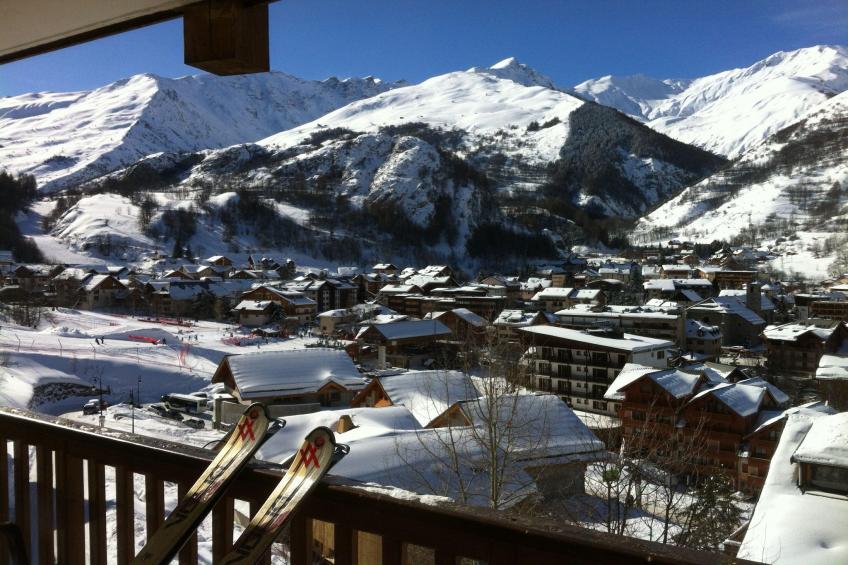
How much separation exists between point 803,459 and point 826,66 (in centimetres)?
11559

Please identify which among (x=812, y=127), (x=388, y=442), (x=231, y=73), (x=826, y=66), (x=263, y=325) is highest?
(x=826, y=66)

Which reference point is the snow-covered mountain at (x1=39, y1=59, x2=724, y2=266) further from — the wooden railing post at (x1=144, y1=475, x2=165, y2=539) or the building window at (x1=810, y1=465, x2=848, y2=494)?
the wooden railing post at (x1=144, y1=475, x2=165, y2=539)

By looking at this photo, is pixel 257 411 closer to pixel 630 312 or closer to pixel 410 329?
pixel 410 329

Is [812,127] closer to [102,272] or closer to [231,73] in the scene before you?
[102,272]

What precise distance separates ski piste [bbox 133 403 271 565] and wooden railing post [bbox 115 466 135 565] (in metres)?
0.20

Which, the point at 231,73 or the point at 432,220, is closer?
the point at 231,73

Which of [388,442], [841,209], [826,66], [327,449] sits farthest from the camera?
[826,66]

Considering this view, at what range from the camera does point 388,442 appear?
4.77 meters

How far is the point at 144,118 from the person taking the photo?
99188 millimetres

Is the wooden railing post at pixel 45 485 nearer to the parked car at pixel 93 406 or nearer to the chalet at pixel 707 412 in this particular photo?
the chalet at pixel 707 412

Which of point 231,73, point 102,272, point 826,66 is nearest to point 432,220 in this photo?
point 102,272

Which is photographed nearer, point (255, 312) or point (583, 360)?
point (583, 360)

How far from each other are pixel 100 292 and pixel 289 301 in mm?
7973

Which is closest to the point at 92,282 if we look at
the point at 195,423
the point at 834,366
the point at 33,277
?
the point at 33,277
